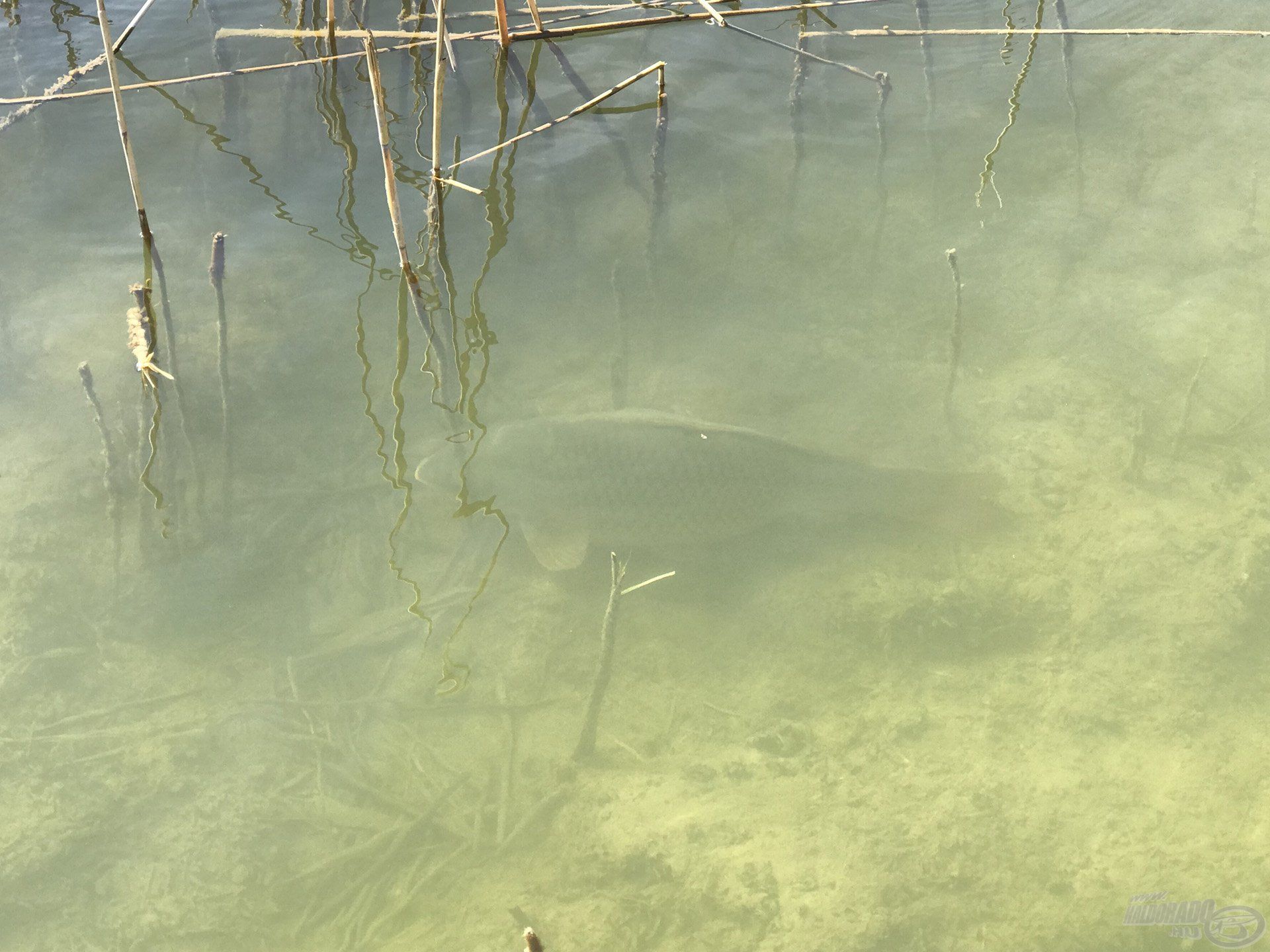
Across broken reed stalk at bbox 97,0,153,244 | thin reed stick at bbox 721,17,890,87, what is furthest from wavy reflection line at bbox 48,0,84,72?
thin reed stick at bbox 721,17,890,87

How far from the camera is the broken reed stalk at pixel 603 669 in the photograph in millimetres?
2664

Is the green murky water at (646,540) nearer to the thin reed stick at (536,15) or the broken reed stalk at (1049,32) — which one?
the broken reed stalk at (1049,32)

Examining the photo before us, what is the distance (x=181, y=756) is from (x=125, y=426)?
1274 mm

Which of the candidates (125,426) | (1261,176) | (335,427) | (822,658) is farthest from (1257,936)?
(125,426)

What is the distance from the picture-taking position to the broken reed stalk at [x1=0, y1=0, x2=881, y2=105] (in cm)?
453

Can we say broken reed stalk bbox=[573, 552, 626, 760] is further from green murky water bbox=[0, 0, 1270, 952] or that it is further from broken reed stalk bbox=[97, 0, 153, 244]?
broken reed stalk bbox=[97, 0, 153, 244]

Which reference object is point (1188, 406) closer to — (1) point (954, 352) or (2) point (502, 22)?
(1) point (954, 352)

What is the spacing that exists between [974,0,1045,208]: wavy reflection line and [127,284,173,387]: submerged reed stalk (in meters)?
3.35

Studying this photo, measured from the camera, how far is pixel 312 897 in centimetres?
237

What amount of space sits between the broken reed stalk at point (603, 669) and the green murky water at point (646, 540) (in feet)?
0.11

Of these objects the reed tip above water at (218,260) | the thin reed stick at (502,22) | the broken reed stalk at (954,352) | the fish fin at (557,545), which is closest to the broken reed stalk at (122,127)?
A: the reed tip above water at (218,260)

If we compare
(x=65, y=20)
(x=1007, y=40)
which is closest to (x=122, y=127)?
(x=65, y=20)

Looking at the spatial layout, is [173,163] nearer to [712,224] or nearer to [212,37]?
[212,37]

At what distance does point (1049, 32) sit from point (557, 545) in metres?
3.52
